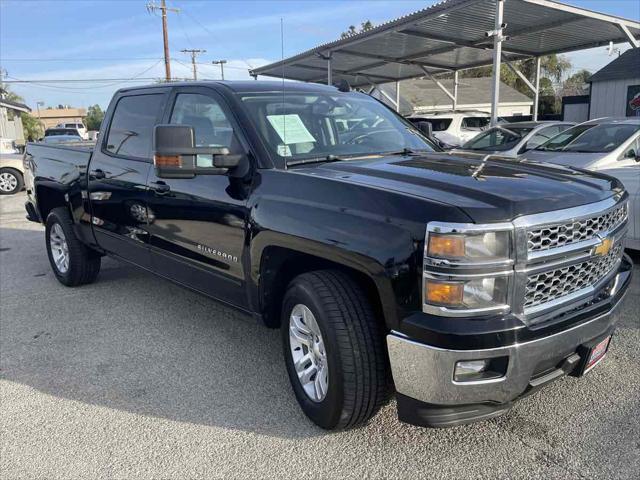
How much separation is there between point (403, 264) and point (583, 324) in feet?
2.98

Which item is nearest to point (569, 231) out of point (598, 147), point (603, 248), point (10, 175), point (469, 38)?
point (603, 248)

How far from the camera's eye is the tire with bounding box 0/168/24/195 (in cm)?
1432

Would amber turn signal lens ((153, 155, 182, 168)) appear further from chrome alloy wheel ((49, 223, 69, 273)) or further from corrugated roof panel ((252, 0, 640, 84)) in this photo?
corrugated roof panel ((252, 0, 640, 84))

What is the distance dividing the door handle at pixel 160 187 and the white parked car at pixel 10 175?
40.5 feet

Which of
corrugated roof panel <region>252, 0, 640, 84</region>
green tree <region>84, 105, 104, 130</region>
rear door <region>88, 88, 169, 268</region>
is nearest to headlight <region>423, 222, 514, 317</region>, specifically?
rear door <region>88, 88, 169, 268</region>

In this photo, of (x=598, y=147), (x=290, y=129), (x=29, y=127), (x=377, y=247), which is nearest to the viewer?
(x=377, y=247)

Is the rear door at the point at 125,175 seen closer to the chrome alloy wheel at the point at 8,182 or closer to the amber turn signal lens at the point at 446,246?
the amber turn signal lens at the point at 446,246

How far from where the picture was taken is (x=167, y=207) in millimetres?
3918

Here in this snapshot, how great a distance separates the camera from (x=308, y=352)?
309 cm

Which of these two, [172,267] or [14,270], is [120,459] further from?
[14,270]

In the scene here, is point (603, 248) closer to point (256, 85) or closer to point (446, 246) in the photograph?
point (446, 246)

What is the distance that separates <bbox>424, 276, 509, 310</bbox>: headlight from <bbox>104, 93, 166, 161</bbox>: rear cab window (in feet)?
9.10

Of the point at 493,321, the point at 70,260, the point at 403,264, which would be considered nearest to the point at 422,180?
the point at 403,264

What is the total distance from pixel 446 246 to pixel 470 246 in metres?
0.10
